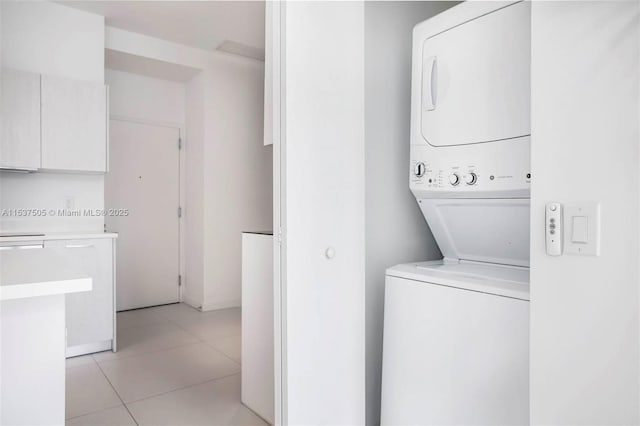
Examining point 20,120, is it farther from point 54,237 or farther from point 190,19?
point 190,19

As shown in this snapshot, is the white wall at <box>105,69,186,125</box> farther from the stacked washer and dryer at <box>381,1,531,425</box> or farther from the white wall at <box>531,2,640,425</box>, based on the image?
the white wall at <box>531,2,640,425</box>

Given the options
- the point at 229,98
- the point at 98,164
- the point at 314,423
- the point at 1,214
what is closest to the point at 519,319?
the point at 314,423

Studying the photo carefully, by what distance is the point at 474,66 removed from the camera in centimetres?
150

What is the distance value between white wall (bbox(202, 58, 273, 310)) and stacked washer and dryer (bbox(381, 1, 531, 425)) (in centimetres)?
307

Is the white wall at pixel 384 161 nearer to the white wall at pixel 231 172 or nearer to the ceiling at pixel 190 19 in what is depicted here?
the ceiling at pixel 190 19

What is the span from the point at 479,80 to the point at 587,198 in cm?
66

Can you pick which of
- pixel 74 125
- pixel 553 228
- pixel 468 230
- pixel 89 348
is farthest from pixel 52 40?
pixel 553 228

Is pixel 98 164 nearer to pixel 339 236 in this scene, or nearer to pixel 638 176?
pixel 339 236

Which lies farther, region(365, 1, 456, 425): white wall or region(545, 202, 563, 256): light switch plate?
region(365, 1, 456, 425): white wall

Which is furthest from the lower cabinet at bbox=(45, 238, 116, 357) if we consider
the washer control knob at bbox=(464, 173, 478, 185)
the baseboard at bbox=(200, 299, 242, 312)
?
the washer control knob at bbox=(464, 173, 478, 185)

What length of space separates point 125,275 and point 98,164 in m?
1.49

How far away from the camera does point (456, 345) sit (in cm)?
142

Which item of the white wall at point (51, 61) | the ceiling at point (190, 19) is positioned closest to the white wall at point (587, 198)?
the ceiling at point (190, 19)

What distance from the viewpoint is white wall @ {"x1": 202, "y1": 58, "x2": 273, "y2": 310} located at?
4.36 m
